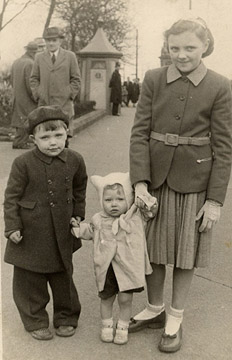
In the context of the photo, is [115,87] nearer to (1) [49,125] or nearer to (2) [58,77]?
(2) [58,77]

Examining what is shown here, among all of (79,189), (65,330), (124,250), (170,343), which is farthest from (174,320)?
(79,189)

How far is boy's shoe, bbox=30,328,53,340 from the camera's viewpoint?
3250 millimetres

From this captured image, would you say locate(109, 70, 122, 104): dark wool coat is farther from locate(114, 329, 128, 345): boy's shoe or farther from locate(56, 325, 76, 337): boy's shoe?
locate(114, 329, 128, 345): boy's shoe

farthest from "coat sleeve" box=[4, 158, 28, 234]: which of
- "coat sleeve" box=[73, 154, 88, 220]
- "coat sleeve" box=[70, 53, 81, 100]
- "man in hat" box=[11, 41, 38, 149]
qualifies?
"man in hat" box=[11, 41, 38, 149]

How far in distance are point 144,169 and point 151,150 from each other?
11 centimetres

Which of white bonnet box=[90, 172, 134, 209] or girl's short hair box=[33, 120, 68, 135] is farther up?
girl's short hair box=[33, 120, 68, 135]

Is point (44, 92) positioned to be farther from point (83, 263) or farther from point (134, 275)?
point (134, 275)

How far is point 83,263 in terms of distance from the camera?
4.43 metres

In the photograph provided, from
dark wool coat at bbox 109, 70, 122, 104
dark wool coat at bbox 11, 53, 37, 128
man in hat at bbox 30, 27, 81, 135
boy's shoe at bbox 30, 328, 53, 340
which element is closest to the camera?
boy's shoe at bbox 30, 328, 53, 340

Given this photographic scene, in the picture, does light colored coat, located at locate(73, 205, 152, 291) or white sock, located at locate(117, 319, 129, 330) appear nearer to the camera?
light colored coat, located at locate(73, 205, 152, 291)

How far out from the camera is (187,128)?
306cm

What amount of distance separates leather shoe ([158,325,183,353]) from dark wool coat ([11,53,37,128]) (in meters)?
6.46

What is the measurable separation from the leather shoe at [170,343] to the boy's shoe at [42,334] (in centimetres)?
58

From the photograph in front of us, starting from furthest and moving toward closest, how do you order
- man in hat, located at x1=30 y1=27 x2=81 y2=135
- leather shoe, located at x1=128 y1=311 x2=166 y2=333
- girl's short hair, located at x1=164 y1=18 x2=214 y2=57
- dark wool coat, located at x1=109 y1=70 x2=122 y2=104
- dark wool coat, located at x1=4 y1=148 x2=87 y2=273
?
dark wool coat, located at x1=109 y1=70 x2=122 y2=104 < man in hat, located at x1=30 y1=27 x2=81 y2=135 < leather shoe, located at x1=128 y1=311 x2=166 y2=333 < dark wool coat, located at x1=4 y1=148 x2=87 y2=273 < girl's short hair, located at x1=164 y1=18 x2=214 y2=57
